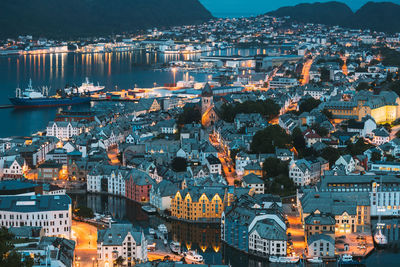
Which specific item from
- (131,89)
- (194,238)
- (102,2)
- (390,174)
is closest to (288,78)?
(131,89)

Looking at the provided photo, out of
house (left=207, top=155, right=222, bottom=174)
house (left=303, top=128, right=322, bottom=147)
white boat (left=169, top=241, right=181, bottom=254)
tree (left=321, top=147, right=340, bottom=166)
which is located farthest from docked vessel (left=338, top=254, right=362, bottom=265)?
house (left=303, top=128, right=322, bottom=147)

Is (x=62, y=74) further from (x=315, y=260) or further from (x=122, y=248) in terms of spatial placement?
(x=315, y=260)

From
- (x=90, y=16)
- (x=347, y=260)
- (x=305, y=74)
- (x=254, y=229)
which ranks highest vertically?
Result: (x=90, y=16)

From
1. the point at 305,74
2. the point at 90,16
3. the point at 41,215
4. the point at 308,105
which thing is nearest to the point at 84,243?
the point at 41,215

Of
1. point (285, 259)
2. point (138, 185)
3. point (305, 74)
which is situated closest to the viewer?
point (285, 259)

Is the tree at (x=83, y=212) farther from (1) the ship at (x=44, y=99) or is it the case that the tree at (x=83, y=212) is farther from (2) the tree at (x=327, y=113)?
(1) the ship at (x=44, y=99)

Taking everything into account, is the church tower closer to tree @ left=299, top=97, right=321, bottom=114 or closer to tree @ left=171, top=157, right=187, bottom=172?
tree @ left=299, top=97, right=321, bottom=114

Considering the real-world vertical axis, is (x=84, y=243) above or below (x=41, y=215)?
below

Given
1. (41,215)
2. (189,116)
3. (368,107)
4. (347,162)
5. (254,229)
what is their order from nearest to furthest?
(254,229), (41,215), (347,162), (368,107), (189,116)
